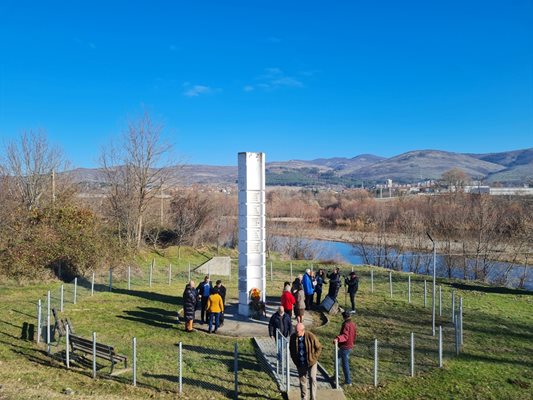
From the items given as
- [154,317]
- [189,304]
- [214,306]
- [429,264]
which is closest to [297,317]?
[214,306]

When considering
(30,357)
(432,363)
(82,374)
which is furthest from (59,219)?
(432,363)

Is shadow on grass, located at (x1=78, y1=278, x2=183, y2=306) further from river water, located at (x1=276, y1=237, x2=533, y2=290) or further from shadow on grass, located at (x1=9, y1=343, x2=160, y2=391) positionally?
river water, located at (x1=276, y1=237, x2=533, y2=290)

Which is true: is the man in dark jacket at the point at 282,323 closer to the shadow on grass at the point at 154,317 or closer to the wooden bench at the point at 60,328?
the shadow on grass at the point at 154,317

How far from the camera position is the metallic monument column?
18.5m

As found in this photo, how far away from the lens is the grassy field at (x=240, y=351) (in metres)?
11.2

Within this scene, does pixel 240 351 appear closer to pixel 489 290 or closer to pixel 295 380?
pixel 295 380

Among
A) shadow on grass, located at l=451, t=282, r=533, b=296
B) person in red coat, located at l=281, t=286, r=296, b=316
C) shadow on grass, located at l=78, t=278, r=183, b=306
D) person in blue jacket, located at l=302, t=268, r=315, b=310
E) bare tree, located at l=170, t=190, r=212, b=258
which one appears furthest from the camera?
bare tree, located at l=170, t=190, r=212, b=258

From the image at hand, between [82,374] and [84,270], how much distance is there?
16.6 meters

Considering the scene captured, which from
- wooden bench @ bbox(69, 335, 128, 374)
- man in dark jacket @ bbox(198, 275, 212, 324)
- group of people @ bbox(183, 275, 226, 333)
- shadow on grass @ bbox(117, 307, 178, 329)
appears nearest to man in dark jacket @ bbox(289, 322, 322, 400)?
wooden bench @ bbox(69, 335, 128, 374)

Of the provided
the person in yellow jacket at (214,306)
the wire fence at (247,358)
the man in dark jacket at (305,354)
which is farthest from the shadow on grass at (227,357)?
the man in dark jacket at (305,354)

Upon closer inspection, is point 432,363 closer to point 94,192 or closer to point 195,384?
point 195,384

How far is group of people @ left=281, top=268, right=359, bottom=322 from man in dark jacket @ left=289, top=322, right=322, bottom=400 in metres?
6.14

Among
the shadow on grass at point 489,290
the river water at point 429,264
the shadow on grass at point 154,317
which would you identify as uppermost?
the shadow on grass at point 154,317

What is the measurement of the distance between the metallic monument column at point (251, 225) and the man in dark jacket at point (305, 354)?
854 centimetres
